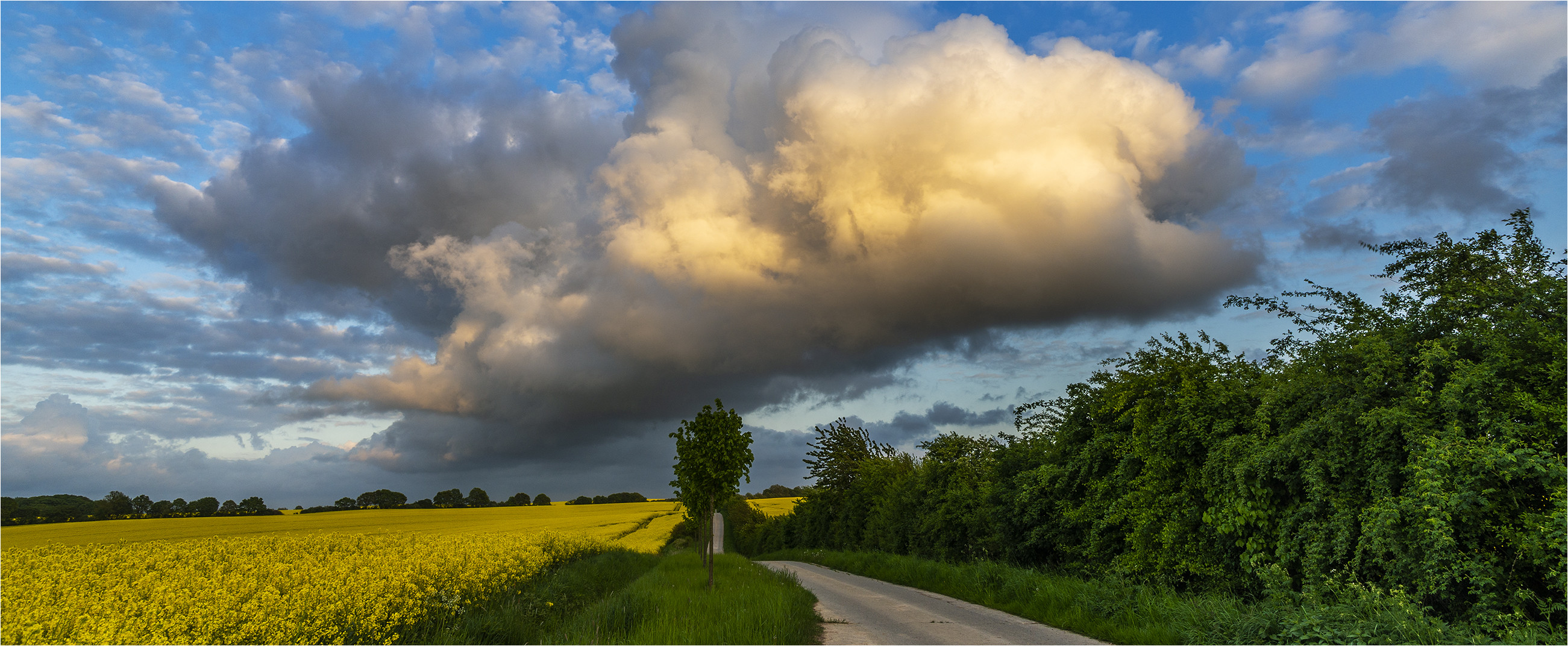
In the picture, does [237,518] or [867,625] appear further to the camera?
[237,518]

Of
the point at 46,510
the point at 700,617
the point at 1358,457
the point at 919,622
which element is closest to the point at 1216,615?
the point at 1358,457

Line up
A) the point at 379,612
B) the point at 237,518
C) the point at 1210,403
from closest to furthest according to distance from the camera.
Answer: the point at 379,612 → the point at 1210,403 → the point at 237,518

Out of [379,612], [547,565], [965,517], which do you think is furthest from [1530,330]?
[547,565]

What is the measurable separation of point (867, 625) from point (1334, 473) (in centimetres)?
771

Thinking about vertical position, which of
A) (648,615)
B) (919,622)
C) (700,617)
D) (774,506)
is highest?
(700,617)

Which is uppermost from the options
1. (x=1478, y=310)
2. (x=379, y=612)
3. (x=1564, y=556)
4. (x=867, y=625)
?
(x=1478, y=310)

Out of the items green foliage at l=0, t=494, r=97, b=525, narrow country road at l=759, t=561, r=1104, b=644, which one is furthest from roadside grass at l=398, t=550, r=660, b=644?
green foliage at l=0, t=494, r=97, b=525

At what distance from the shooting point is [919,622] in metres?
12.8

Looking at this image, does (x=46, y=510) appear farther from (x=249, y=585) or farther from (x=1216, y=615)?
(x=1216, y=615)

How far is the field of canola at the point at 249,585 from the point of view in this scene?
8.41m

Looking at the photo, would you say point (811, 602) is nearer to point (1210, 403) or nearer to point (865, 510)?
point (1210, 403)

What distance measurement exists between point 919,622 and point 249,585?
448 inches

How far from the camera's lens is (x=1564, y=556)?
6781 mm

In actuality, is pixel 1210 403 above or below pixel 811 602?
above
